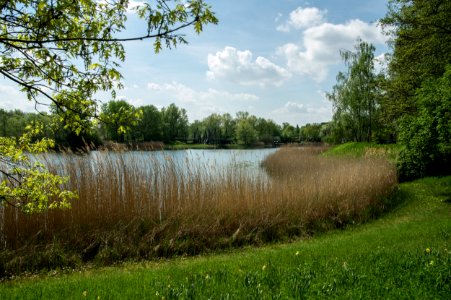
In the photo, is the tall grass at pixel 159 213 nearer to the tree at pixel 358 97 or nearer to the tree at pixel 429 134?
the tree at pixel 429 134

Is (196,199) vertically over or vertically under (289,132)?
under

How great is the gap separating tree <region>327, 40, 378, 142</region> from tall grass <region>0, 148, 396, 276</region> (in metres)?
24.7

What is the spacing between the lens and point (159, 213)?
7355 millimetres

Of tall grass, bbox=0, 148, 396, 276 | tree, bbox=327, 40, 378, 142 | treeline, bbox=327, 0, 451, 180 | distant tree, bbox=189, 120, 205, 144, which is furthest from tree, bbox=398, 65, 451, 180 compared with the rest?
distant tree, bbox=189, 120, 205, 144

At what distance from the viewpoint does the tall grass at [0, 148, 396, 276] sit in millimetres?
6234

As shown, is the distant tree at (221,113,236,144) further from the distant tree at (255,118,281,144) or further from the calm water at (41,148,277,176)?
the calm water at (41,148,277,176)

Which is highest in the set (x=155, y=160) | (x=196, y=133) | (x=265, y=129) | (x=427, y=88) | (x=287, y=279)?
(x=265, y=129)

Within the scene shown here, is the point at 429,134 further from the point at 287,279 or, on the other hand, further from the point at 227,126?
the point at 227,126

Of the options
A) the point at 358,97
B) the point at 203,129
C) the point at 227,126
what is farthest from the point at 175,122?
the point at 358,97

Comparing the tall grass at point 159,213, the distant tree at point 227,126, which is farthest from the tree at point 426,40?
the distant tree at point 227,126

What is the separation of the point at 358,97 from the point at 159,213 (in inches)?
1147

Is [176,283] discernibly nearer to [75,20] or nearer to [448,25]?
[75,20]

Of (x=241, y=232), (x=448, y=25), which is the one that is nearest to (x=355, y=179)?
(x=241, y=232)

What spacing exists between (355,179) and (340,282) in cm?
734
